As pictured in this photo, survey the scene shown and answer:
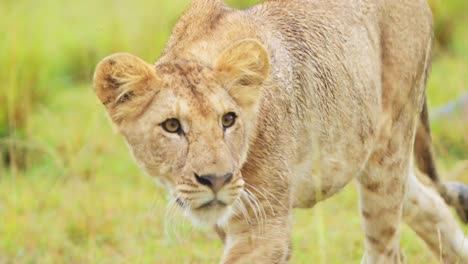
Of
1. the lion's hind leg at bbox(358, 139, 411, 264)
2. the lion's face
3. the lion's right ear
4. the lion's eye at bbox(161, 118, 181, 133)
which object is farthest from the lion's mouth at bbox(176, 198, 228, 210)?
the lion's hind leg at bbox(358, 139, 411, 264)

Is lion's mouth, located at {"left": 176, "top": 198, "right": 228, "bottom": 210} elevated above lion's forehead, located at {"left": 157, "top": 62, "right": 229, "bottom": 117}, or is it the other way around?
lion's forehead, located at {"left": 157, "top": 62, "right": 229, "bottom": 117}

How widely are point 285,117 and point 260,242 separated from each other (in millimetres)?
464

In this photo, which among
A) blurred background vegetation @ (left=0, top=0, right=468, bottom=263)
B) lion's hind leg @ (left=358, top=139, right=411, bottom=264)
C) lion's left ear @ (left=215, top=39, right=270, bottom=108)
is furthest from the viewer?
blurred background vegetation @ (left=0, top=0, right=468, bottom=263)

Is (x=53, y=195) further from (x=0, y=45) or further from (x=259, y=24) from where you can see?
(x=259, y=24)

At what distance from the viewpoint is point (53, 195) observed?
6.55 meters

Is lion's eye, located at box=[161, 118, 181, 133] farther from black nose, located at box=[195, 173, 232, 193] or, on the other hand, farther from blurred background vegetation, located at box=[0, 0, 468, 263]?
blurred background vegetation, located at box=[0, 0, 468, 263]

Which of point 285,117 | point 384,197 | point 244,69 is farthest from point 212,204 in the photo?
point 384,197

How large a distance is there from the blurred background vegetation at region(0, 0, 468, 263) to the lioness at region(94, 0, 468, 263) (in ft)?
0.91

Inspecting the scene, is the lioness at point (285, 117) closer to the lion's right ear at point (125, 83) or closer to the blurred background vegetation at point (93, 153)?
the lion's right ear at point (125, 83)

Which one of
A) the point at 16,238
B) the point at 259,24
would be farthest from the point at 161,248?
the point at 259,24

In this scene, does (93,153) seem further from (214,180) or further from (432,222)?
(214,180)

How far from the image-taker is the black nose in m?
3.52

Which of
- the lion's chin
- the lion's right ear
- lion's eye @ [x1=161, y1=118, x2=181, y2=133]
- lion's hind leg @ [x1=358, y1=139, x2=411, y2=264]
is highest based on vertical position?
the lion's right ear

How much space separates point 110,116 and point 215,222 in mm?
488
